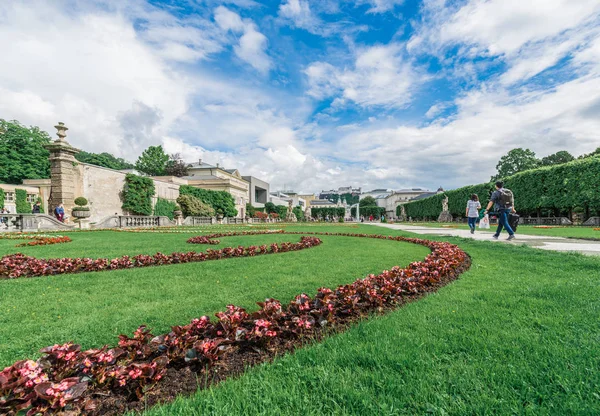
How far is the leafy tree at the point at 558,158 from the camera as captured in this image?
4643cm

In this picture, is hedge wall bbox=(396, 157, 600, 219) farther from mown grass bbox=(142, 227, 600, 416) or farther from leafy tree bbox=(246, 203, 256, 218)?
leafy tree bbox=(246, 203, 256, 218)

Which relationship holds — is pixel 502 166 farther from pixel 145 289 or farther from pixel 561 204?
pixel 145 289

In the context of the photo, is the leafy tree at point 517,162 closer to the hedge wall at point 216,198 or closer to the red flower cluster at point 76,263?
the hedge wall at point 216,198

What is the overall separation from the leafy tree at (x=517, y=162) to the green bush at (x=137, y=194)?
53.5 metres

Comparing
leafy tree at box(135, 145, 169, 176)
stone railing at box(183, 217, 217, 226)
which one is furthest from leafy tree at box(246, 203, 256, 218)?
stone railing at box(183, 217, 217, 226)

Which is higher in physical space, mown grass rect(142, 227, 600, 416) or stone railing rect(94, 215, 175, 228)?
stone railing rect(94, 215, 175, 228)

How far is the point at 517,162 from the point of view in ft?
162

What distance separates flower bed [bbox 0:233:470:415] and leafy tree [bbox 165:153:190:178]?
56775 mm

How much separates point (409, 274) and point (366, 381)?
242cm

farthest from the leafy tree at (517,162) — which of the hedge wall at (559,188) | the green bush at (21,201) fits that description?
the green bush at (21,201)

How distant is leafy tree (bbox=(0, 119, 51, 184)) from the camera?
3878 cm

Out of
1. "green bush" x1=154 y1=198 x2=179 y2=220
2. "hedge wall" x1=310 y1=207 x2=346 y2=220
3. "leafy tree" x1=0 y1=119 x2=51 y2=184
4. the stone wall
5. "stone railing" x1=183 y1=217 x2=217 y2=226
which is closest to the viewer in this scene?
the stone wall

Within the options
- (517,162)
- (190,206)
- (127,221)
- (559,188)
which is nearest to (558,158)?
(517,162)

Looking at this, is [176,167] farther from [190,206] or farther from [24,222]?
[24,222]
